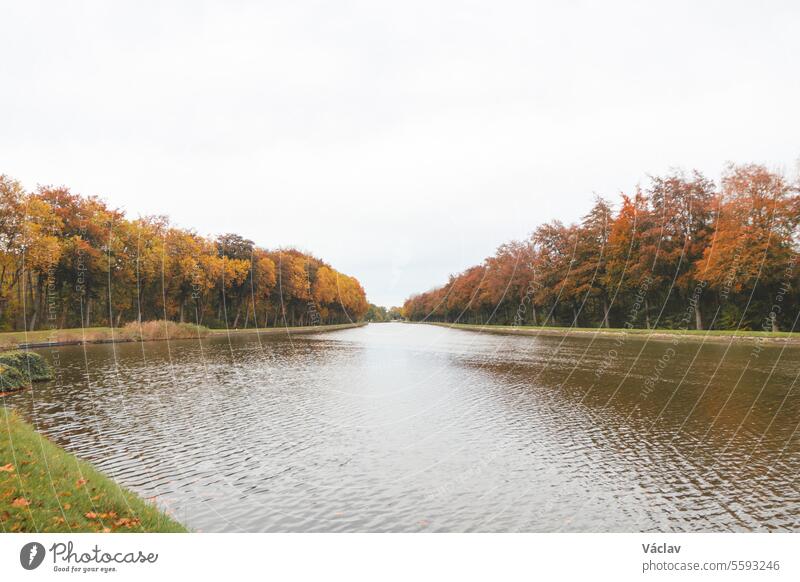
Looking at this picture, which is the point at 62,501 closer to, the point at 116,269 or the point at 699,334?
the point at 699,334

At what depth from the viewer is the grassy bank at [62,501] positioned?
690cm

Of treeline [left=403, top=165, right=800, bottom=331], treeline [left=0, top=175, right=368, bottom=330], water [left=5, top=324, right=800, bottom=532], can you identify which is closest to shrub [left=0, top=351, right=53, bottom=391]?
water [left=5, top=324, right=800, bottom=532]

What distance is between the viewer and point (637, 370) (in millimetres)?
28641

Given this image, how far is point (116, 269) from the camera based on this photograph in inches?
2569

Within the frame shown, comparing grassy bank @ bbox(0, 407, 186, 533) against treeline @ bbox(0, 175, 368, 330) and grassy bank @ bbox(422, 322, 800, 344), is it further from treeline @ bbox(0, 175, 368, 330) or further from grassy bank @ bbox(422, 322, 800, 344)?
grassy bank @ bbox(422, 322, 800, 344)

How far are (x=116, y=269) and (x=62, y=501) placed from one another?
220ft

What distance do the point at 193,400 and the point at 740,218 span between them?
51.9 meters

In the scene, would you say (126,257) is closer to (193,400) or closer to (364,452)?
(193,400)

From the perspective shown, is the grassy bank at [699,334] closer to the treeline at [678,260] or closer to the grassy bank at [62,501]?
the treeline at [678,260]

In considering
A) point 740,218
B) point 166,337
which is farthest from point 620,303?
point 166,337

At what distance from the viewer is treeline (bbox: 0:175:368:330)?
50938 millimetres

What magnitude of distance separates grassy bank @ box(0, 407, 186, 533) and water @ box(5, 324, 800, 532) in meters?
1.03

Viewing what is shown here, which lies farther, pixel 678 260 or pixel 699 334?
pixel 678 260

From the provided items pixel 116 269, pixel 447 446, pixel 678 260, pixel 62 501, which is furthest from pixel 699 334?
pixel 116 269
